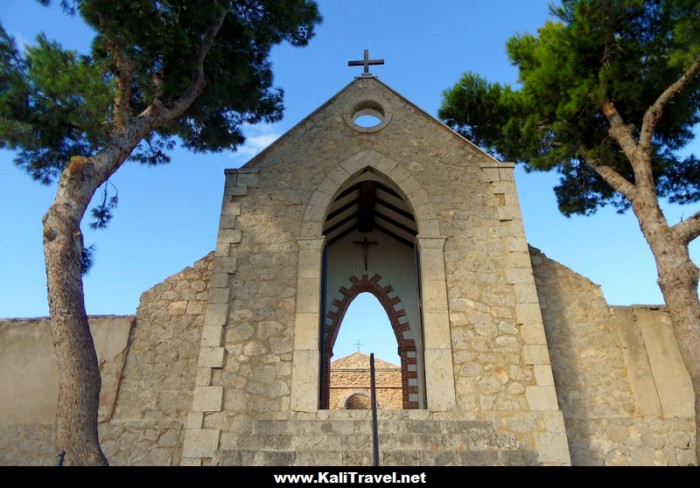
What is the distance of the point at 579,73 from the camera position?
7359 mm

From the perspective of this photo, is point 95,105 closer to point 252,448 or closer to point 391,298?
point 252,448

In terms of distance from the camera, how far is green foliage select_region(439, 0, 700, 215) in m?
6.86

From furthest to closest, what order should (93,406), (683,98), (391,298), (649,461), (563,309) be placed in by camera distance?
Result: (391,298), (683,98), (563,309), (649,461), (93,406)

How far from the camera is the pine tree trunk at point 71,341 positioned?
12.6 feet

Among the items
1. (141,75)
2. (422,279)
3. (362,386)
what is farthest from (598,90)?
(362,386)

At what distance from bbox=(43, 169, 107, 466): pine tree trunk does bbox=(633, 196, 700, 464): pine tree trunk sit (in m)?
5.97

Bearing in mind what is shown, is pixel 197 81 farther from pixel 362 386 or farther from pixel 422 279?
pixel 362 386

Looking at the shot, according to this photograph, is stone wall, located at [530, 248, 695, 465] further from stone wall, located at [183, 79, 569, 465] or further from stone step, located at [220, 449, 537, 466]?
stone step, located at [220, 449, 537, 466]

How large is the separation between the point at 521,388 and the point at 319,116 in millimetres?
4576

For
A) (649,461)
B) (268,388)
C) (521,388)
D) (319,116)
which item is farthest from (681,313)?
(319,116)

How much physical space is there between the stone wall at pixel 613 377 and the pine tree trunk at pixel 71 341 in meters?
4.98

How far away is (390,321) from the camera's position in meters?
9.42

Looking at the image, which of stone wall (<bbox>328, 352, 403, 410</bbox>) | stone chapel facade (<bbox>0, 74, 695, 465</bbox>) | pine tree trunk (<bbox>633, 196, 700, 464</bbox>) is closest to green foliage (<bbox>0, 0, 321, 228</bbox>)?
stone chapel facade (<bbox>0, 74, 695, 465</bbox>)

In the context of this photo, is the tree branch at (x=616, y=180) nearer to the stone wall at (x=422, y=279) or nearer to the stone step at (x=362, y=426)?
the stone wall at (x=422, y=279)
